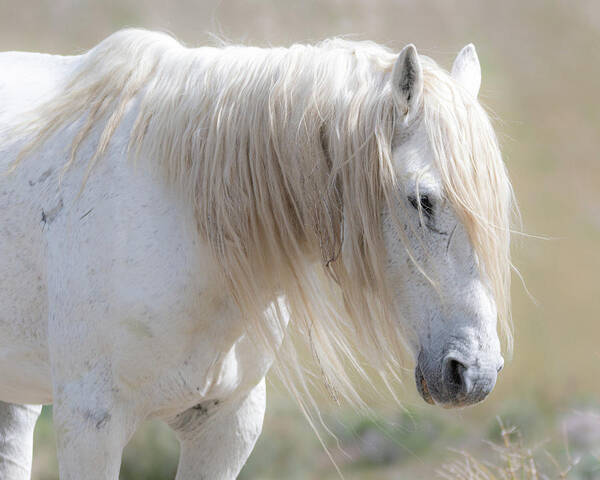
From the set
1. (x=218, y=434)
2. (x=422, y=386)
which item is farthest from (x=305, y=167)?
(x=218, y=434)

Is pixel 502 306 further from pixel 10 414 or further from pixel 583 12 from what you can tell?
pixel 583 12

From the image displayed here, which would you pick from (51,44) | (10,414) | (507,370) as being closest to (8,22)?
(51,44)

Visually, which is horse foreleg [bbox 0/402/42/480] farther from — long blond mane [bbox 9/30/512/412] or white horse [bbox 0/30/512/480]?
long blond mane [bbox 9/30/512/412]

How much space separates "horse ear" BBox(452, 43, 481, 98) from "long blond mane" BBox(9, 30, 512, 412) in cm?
11

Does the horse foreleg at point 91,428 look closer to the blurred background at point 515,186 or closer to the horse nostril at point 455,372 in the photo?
the horse nostril at point 455,372

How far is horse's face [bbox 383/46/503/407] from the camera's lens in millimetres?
1429

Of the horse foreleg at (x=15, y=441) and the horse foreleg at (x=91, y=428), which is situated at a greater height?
the horse foreleg at (x=91, y=428)

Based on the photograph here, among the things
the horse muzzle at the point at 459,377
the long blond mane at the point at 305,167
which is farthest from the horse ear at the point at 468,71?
the horse muzzle at the point at 459,377

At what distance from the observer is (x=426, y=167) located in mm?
1467

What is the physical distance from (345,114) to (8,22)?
8.13m

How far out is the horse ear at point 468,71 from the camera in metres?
1.67

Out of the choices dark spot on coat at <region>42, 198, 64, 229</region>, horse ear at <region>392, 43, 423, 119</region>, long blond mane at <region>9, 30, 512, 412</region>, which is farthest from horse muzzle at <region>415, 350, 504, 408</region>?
dark spot on coat at <region>42, 198, 64, 229</region>

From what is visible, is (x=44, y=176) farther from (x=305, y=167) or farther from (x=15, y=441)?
(x=15, y=441)

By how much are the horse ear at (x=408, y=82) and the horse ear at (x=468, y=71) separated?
0.18m
